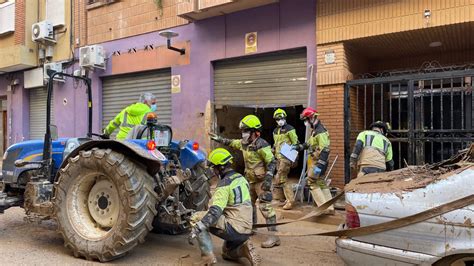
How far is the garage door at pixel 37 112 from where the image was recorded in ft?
46.5

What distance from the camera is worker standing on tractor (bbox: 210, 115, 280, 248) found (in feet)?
18.3

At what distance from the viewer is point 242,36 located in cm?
953

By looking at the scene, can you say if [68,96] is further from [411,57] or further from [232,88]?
[411,57]


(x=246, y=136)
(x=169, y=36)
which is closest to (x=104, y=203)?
(x=246, y=136)

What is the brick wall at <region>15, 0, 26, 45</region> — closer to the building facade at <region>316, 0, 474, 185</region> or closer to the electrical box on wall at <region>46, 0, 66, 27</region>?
the electrical box on wall at <region>46, 0, 66, 27</region>

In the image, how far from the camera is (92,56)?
39.0 ft

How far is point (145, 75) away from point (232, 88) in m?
3.05

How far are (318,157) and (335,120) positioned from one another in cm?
156

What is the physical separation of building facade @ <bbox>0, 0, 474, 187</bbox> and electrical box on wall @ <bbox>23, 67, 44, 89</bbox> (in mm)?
Result: 136

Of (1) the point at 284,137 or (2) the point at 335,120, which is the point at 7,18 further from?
(2) the point at 335,120

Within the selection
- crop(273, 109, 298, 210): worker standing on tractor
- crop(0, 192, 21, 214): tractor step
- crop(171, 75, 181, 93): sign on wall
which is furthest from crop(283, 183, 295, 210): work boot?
crop(171, 75, 181, 93): sign on wall

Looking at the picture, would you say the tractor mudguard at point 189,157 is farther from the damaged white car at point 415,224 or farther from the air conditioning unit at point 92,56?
the air conditioning unit at point 92,56

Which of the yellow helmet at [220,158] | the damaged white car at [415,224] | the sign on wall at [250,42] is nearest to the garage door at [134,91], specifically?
the sign on wall at [250,42]

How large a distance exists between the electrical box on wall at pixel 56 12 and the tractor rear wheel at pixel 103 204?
32.6 feet
